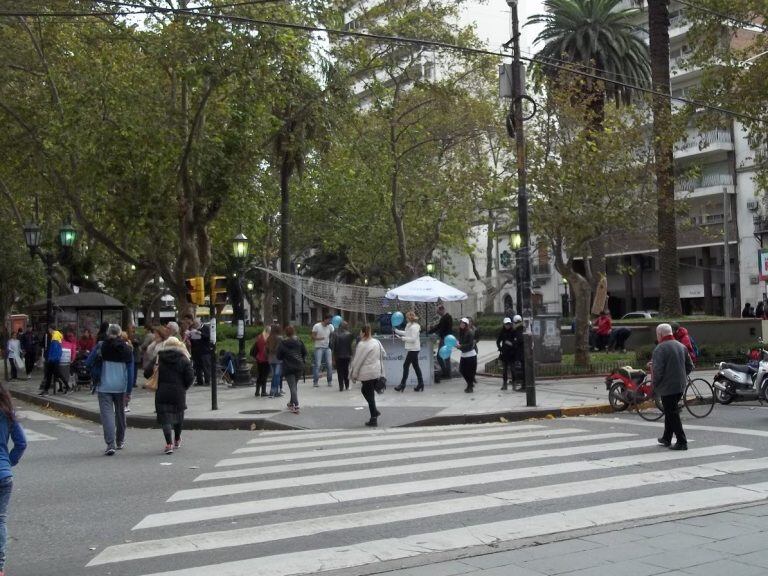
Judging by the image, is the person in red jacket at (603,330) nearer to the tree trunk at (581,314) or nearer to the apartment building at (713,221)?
the tree trunk at (581,314)

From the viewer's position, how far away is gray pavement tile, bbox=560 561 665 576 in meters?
6.06

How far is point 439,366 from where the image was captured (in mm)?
23422

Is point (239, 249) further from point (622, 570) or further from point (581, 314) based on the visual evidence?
point (622, 570)

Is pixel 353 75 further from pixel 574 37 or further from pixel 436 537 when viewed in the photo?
pixel 436 537

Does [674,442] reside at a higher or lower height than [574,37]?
lower

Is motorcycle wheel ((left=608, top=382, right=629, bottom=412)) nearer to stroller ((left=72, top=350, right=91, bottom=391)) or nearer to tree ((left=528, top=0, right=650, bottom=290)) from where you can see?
stroller ((left=72, top=350, right=91, bottom=391))

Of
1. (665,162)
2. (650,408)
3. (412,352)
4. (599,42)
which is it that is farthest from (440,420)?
(599,42)

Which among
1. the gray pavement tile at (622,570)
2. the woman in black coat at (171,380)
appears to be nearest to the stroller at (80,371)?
the woman in black coat at (171,380)

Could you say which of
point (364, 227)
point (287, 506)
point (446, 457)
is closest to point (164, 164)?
point (446, 457)

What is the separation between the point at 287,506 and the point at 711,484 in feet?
15.2

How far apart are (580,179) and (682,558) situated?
16.6 m

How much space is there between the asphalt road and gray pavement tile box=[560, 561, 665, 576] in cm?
107

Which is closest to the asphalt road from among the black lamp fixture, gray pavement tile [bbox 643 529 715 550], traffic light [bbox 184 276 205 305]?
gray pavement tile [bbox 643 529 715 550]

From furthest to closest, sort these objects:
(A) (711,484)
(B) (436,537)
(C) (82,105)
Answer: (C) (82,105) < (A) (711,484) < (B) (436,537)
